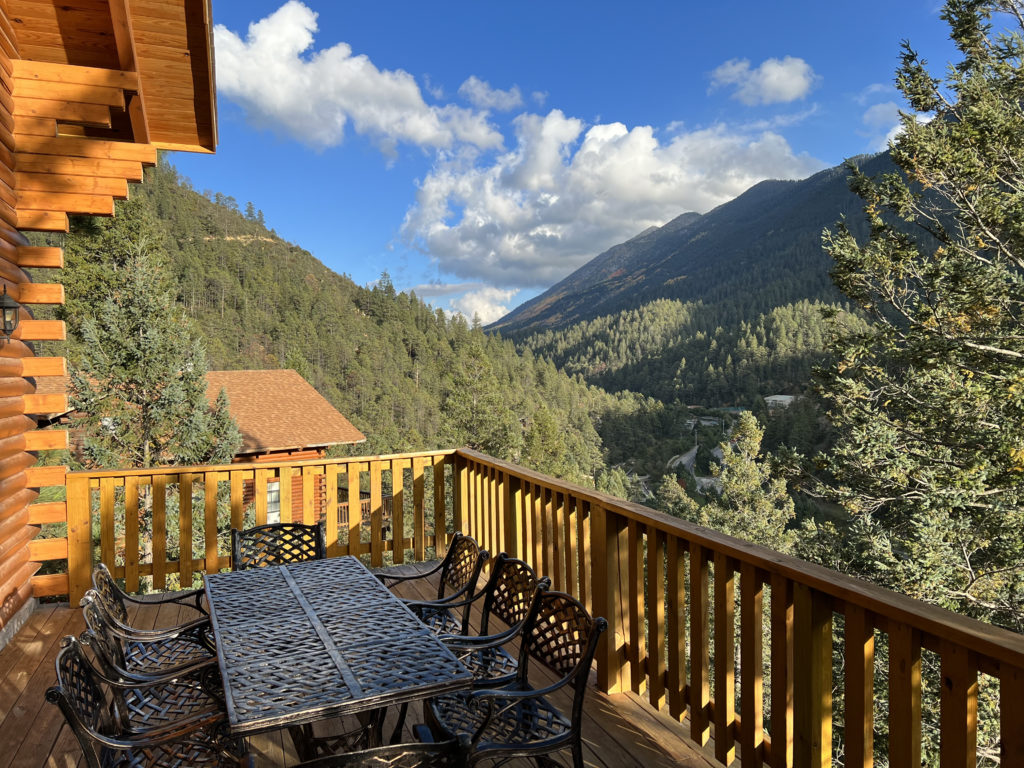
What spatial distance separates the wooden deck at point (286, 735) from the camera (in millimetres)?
2428

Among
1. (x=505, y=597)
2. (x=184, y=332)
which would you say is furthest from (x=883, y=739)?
(x=184, y=332)

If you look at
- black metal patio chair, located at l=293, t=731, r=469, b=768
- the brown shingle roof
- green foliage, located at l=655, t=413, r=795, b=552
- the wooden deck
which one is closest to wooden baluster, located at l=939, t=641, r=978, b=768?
black metal patio chair, located at l=293, t=731, r=469, b=768

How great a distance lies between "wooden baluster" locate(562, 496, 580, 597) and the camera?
3.41 meters

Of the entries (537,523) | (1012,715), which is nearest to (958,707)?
(1012,715)

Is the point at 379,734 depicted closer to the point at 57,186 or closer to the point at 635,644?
the point at 635,644

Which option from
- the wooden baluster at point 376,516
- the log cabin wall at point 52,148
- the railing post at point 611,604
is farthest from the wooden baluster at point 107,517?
the railing post at point 611,604

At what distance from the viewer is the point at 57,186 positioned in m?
4.22

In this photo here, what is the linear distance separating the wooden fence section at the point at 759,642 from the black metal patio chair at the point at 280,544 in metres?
1.33

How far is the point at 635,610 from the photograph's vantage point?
287 cm

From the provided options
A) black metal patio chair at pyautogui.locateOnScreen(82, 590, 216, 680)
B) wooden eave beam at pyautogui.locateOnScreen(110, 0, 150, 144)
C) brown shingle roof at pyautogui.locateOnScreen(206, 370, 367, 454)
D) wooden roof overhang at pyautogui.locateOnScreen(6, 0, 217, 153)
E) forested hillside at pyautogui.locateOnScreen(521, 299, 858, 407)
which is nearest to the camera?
black metal patio chair at pyautogui.locateOnScreen(82, 590, 216, 680)

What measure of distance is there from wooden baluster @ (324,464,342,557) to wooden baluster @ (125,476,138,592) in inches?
52.4

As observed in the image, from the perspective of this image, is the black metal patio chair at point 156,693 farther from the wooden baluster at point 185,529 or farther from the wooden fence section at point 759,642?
the wooden baluster at point 185,529

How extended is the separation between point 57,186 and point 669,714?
16.7 feet

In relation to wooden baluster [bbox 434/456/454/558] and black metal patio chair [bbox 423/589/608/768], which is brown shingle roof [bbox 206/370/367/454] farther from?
black metal patio chair [bbox 423/589/608/768]
